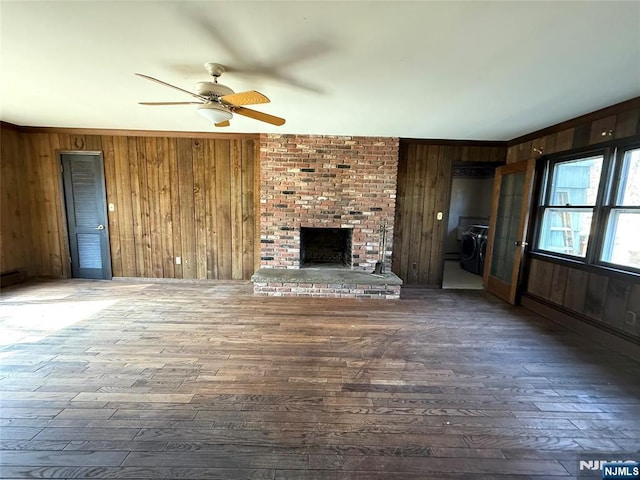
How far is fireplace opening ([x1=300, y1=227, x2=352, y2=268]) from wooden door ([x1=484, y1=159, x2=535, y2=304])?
247 cm

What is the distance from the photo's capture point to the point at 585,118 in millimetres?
2961

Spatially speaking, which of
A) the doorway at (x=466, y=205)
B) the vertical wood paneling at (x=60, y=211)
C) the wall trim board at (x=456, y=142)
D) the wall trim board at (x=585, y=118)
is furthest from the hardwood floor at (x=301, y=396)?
the doorway at (x=466, y=205)

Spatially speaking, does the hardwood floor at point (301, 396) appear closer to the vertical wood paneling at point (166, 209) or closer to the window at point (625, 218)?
the window at point (625, 218)

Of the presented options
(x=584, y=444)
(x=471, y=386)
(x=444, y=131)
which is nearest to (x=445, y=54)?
(x=444, y=131)

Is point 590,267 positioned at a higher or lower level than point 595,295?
higher

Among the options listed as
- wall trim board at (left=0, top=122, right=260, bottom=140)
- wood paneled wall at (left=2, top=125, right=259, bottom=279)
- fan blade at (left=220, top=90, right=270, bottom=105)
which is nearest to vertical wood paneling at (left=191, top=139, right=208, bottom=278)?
wood paneled wall at (left=2, top=125, right=259, bottom=279)

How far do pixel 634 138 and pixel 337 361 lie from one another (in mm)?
3587

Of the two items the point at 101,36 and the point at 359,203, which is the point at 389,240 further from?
the point at 101,36

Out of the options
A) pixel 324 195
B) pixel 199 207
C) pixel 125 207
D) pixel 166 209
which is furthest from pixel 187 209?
pixel 324 195

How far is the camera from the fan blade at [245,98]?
199 cm

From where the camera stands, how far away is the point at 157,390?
194 cm

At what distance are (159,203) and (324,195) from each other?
9.30 ft

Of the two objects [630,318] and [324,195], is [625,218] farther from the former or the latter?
[324,195]

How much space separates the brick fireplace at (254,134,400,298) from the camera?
414cm
